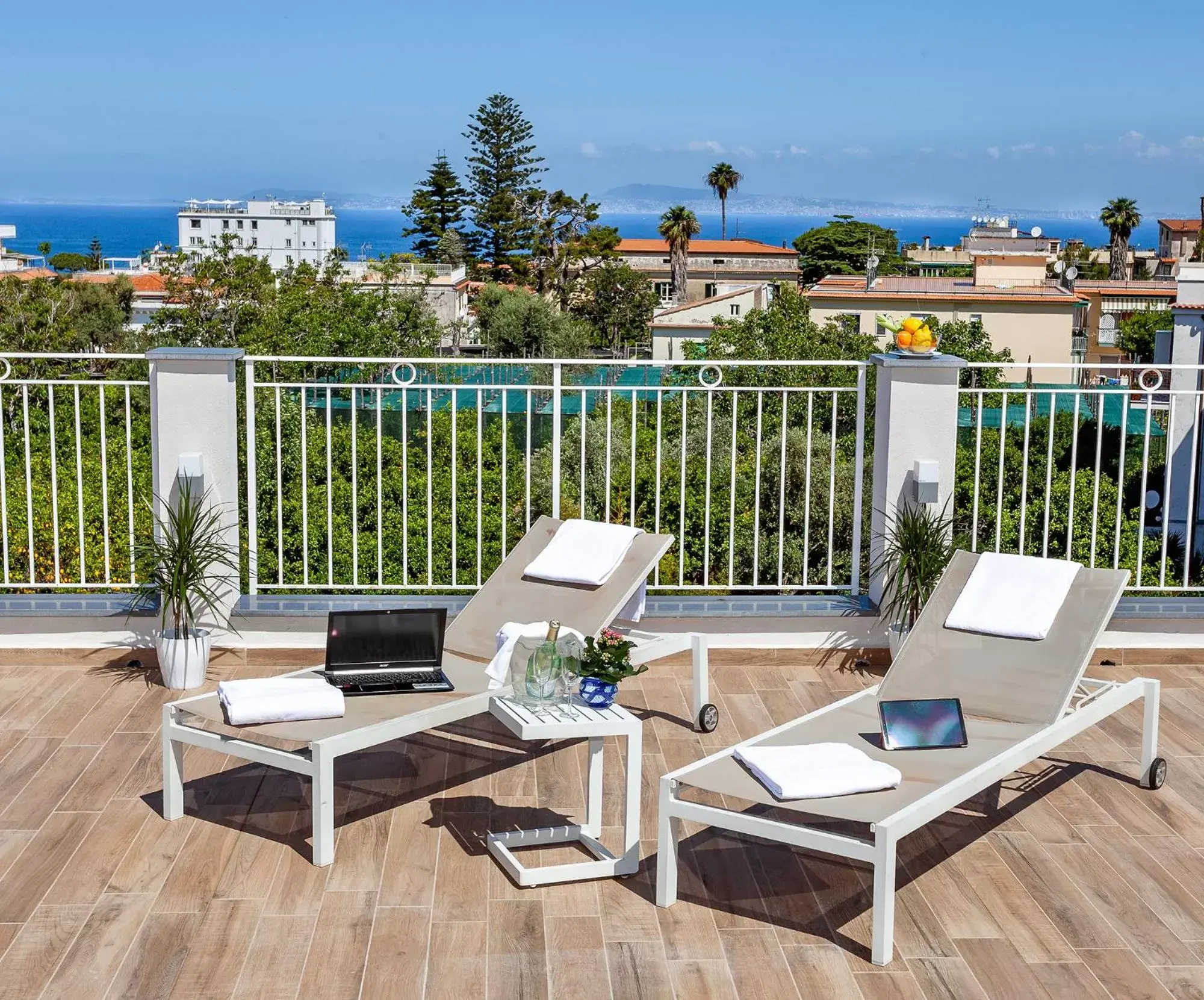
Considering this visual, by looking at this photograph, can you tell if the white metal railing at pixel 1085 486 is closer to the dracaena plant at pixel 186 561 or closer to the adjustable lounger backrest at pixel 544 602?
the adjustable lounger backrest at pixel 544 602

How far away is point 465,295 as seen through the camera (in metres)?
55.1

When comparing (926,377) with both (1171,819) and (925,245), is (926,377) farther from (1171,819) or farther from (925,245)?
(925,245)

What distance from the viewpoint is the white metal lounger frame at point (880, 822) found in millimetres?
2729

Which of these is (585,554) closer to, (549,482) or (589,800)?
(589,800)

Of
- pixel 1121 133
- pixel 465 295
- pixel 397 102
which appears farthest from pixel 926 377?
pixel 1121 133

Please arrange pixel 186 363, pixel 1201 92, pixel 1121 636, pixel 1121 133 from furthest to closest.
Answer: pixel 1121 133 < pixel 1201 92 < pixel 1121 636 < pixel 186 363

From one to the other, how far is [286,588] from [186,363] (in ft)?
3.22

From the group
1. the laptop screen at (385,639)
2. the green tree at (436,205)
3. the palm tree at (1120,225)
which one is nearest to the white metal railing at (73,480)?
the laptop screen at (385,639)

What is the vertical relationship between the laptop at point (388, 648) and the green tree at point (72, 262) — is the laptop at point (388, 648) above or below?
below

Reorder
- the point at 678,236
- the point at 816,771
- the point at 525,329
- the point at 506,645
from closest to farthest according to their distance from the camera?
the point at 816,771 → the point at 506,645 → the point at 525,329 → the point at 678,236

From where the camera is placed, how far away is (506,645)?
3820mm

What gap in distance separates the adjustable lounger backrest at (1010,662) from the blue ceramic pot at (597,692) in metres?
0.85

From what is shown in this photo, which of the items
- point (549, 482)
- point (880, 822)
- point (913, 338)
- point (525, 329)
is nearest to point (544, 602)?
point (880, 822)

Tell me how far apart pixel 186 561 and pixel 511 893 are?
6.68ft
